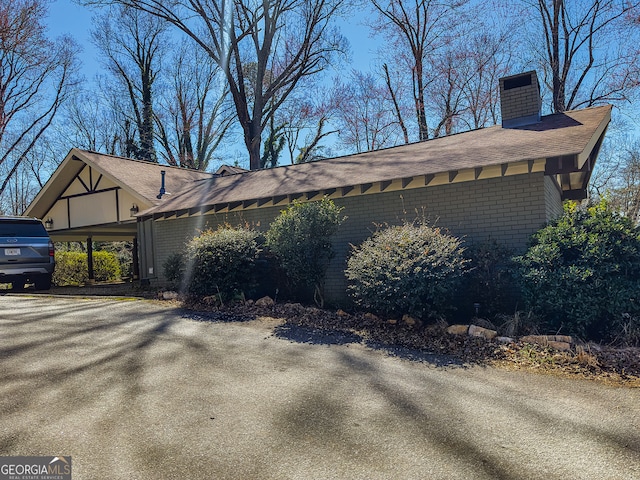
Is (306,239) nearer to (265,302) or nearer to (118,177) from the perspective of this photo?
(265,302)

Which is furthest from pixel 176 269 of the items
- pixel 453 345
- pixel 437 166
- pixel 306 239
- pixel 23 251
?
pixel 453 345

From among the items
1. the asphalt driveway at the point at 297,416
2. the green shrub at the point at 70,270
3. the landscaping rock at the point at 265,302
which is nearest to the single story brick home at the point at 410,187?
the landscaping rock at the point at 265,302

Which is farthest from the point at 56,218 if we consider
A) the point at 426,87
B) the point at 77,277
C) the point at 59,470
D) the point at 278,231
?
the point at 426,87

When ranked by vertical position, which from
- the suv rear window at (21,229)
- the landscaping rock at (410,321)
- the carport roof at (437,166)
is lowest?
the landscaping rock at (410,321)

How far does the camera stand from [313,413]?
3584mm

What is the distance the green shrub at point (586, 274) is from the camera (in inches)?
219

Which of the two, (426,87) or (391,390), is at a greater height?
(426,87)

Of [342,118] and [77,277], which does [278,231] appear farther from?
[342,118]

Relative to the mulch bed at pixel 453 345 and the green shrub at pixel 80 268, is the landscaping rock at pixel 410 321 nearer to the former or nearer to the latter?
the mulch bed at pixel 453 345

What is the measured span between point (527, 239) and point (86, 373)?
730cm

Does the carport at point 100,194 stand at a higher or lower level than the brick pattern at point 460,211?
higher

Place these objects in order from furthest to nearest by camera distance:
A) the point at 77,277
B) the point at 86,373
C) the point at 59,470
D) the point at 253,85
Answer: the point at 253,85 → the point at 77,277 → the point at 86,373 → the point at 59,470

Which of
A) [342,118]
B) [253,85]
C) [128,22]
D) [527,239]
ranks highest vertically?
[128,22]

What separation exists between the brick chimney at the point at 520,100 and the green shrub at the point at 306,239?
5574 millimetres
